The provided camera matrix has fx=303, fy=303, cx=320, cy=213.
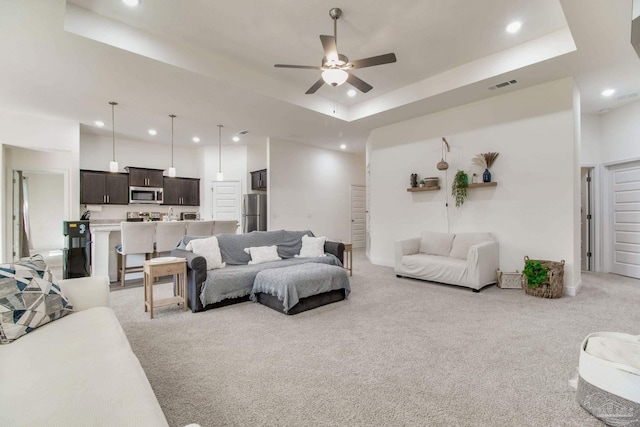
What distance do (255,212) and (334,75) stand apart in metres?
5.15

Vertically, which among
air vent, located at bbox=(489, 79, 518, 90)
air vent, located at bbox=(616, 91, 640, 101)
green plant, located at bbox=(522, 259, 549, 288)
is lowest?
green plant, located at bbox=(522, 259, 549, 288)

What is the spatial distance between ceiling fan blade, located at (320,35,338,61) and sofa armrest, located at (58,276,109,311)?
291cm

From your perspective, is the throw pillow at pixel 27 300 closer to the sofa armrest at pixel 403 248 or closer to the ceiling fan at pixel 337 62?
the ceiling fan at pixel 337 62

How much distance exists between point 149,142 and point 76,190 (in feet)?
8.09

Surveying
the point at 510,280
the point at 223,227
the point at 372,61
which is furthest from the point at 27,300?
the point at 510,280

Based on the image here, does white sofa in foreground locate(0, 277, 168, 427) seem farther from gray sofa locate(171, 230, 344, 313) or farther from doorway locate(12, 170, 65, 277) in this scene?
doorway locate(12, 170, 65, 277)

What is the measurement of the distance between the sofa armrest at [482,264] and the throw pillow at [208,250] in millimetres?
3508

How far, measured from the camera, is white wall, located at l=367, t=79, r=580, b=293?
4.29 m

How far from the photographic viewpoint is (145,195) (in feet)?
25.1

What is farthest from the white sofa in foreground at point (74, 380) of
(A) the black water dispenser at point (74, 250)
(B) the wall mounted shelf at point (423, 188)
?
(B) the wall mounted shelf at point (423, 188)

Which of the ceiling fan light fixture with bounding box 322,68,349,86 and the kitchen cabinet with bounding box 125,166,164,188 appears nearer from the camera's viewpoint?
the ceiling fan light fixture with bounding box 322,68,349,86

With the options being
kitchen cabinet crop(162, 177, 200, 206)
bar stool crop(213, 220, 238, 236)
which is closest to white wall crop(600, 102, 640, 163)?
bar stool crop(213, 220, 238, 236)

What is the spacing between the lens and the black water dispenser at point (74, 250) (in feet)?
11.4

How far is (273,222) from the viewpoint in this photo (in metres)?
7.37
